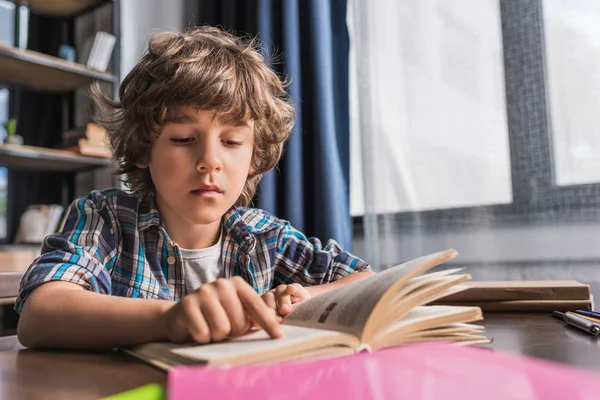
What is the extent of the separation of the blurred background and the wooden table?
0.68m

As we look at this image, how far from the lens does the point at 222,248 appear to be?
3.38ft

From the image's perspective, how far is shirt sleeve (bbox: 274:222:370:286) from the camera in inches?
39.8

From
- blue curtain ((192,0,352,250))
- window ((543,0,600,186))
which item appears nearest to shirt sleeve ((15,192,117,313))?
blue curtain ((192,0,352,250))

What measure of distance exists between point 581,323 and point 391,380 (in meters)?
0.35

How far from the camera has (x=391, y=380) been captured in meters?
0.35

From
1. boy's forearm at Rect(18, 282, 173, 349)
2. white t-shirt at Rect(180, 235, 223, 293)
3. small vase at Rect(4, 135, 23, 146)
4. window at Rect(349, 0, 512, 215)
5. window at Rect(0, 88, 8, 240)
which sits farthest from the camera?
window at Rect(0, 88, 8, 240)

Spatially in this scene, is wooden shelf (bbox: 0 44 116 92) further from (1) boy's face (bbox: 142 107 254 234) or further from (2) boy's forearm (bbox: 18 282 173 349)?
(2) boy's forearm (bbox: 18 282 173 349)

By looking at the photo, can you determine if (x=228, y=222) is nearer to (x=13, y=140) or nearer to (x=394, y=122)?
(x=394, y=122)

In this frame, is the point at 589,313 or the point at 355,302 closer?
the point at 355,302

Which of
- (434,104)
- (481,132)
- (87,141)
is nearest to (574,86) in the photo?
(481,132)

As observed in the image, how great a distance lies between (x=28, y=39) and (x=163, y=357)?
2.29 meters

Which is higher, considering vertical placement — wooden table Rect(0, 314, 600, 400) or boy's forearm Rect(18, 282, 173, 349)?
boy's forearm Rect(18, 282, 173, 349)

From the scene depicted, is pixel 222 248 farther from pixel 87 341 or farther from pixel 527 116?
pixel 527 116

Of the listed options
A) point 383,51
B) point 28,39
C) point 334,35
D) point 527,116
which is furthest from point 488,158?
point 28,39
